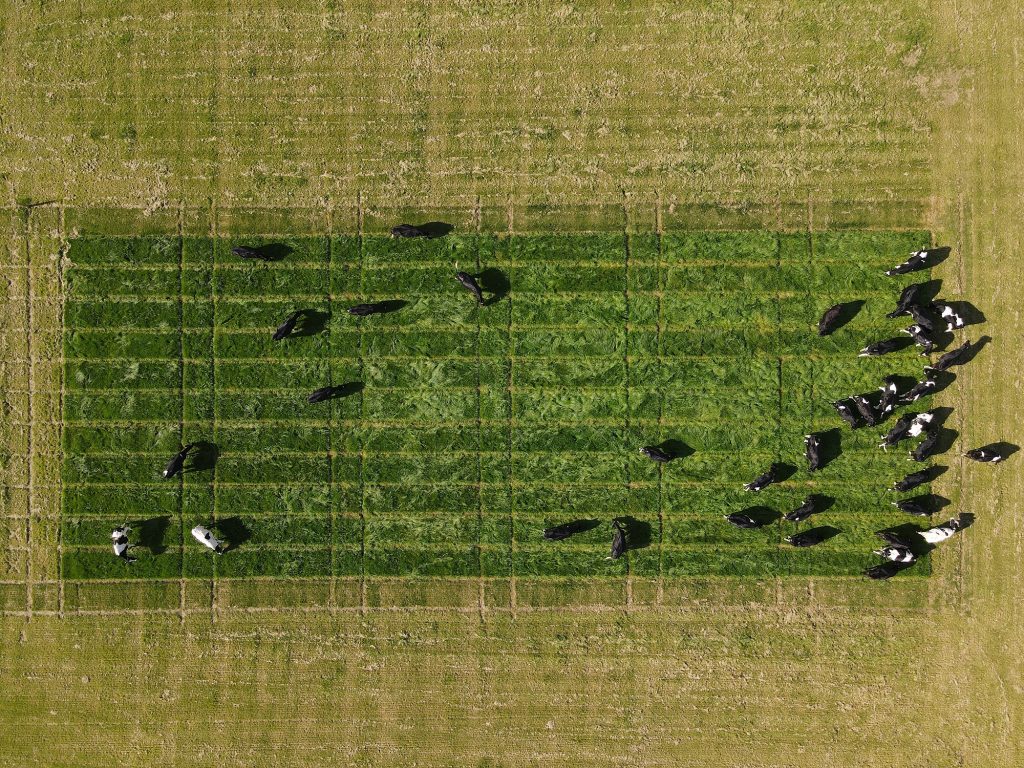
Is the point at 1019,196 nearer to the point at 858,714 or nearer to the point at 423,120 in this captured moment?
the point at 858,714

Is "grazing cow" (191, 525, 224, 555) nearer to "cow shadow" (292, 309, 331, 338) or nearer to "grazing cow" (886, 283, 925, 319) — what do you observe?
"cow shadow" (292, 309, 331, 338)

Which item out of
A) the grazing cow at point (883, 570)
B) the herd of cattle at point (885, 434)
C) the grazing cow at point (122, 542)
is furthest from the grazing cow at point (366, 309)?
the grazing cow at point (883, 570)

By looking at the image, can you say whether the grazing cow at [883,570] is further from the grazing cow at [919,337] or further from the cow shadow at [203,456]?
the cow shadow at [203,456]

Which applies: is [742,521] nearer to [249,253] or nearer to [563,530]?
[563,530]

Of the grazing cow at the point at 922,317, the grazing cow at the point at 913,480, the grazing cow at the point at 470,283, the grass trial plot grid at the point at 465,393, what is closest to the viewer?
the grazing cow at the point at 922,317

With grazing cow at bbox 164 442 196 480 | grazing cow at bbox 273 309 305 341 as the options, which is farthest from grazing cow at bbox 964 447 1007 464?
grazing cow at bbox 164 442 196 480

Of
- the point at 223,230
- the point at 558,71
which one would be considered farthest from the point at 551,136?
the point at 223,230
